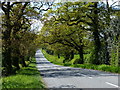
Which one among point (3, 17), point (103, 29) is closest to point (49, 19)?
point (103, 29)

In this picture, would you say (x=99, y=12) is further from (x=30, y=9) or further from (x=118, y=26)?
(x=30, y=9)

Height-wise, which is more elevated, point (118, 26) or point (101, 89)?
point (118, 26)

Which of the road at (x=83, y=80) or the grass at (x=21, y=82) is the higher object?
the grass at (x=21, y=82)

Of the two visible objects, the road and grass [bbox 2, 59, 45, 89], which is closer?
grass [bbox 2, 59, 45, 89]

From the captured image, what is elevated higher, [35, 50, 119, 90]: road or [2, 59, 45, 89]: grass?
[2, 59, 45, 89]: grass

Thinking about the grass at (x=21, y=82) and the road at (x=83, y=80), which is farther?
the road at (x=83, y=80)

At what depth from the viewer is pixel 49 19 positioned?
41250 mm

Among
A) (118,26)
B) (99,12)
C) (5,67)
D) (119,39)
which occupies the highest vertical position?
(99,12)

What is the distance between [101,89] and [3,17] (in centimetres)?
1686

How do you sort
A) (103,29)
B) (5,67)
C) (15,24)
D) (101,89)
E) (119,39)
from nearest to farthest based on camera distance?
(101,89), (15,24), (5,67), (119,39), (103,29)

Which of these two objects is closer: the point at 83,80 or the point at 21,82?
the point at 21,82

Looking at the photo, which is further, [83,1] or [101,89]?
[83,1]

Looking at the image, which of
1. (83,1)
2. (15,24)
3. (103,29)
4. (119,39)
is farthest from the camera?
(103,29)

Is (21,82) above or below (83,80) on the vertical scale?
above
